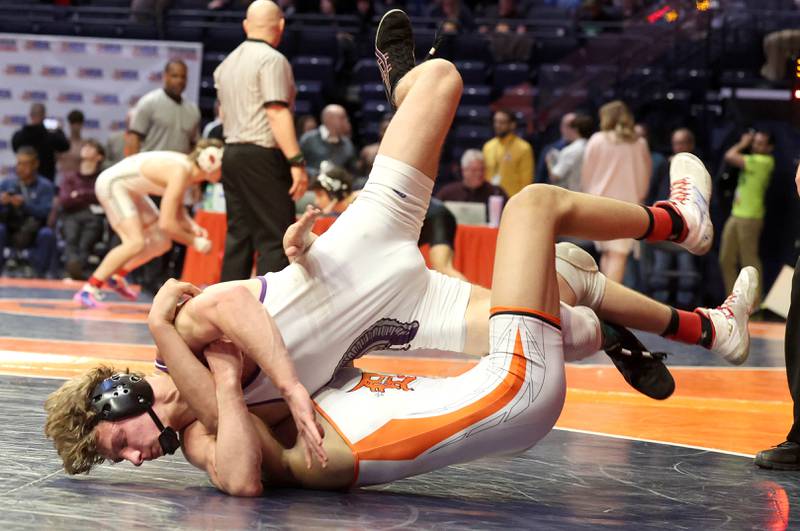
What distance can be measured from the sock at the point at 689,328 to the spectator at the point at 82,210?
7.97 meters

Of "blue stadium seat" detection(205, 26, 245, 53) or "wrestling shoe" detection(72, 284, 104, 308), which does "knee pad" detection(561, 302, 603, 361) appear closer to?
"wrestling shoe" detection(72, 284, 104, 308)

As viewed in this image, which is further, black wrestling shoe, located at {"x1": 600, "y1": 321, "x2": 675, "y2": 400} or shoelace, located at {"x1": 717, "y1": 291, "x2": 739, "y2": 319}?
shoelace, located at {"x1": 717, "y1": 291, "x2": 739, "y2": 319}

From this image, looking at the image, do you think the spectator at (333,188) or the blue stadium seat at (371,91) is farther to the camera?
the blue stadium seat at (371,91)

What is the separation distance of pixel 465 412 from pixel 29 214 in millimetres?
8923

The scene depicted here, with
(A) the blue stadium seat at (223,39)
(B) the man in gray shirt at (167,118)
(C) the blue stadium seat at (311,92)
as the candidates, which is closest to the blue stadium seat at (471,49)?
(C) the blue stadium seat at (311,92)

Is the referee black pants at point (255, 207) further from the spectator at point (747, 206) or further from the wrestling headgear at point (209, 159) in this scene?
the spectator at point (747, 206)

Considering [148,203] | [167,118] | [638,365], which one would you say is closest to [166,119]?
[167,118]

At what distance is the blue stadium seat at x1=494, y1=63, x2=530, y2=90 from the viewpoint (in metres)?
12.2

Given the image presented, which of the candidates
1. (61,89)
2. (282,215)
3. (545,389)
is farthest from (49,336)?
(61,89)

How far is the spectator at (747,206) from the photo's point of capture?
939 cm

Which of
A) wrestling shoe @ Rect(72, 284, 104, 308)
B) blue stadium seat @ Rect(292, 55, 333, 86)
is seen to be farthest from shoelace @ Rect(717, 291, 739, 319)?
blue stadium seat @ Rect(292, 55, 333, 86)

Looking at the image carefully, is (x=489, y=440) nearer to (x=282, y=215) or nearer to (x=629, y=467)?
(x=629, y=467)

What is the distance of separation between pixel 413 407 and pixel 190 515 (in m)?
0.61

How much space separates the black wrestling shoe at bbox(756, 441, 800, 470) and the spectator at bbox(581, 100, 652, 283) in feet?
17.0
